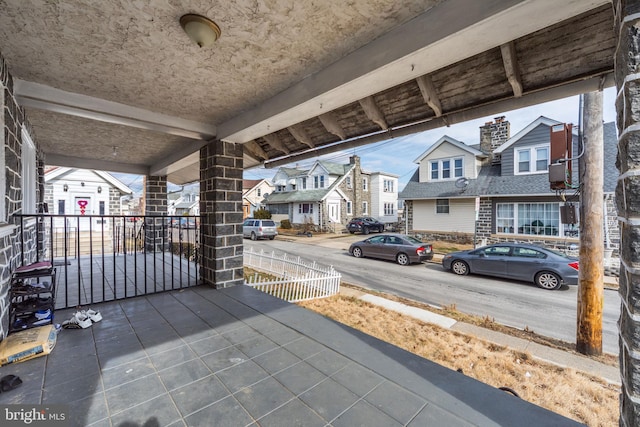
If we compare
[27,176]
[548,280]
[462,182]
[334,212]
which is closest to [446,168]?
[462,182]

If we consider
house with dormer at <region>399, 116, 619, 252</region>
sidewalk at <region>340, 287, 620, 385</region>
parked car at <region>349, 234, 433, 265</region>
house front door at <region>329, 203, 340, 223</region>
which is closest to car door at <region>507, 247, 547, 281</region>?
parked car at <region>349, 234, 433, 265</region>

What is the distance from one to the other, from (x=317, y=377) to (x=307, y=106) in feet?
7.73

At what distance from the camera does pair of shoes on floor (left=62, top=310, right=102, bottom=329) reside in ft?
8.29

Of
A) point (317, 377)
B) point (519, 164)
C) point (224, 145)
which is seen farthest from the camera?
point (519, 164)

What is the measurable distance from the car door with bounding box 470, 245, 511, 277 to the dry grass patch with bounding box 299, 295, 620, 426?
4.18m

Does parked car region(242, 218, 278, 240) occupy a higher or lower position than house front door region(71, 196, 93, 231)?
lower

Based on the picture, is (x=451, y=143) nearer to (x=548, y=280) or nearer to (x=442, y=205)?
(x=442, y=205)

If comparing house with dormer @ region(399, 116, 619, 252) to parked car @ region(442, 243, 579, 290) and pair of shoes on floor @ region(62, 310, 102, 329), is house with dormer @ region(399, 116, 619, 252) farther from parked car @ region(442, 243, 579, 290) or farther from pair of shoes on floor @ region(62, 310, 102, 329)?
pair of shoes on floor @ region(62, 310, 102, 329)

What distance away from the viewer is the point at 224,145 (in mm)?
3842

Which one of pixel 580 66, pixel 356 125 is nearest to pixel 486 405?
pixel 580 66

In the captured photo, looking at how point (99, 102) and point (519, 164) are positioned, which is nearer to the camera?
point (99, 102)

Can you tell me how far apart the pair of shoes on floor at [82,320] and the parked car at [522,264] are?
841 cm

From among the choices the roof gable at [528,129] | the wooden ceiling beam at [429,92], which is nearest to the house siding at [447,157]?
the roof gable at [528,129]

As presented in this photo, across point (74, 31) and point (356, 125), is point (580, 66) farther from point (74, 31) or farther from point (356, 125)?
point (74, 31)
